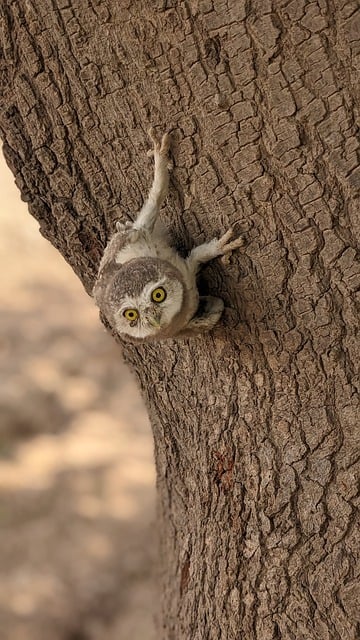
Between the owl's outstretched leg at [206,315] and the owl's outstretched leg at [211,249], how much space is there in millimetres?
103

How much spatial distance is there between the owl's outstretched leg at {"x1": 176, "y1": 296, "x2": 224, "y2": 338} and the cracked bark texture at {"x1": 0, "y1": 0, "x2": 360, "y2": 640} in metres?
0.04

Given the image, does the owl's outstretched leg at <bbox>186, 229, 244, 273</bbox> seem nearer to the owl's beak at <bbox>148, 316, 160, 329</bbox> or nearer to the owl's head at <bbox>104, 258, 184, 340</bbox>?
the owl's head at <bbox>104, 258, 184, 340</bbox>

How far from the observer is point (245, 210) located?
8.07 ft

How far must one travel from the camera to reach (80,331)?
28.7ft

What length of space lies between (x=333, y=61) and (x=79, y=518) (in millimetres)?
5127

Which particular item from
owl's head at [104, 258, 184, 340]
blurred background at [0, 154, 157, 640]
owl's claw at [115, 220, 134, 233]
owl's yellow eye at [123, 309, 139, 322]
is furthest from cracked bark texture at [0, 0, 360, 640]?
blurred background at [0, 154, 157, 640]

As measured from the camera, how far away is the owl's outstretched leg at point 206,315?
2.54 metres

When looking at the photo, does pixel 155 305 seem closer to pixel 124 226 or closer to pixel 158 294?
pixel 158 294

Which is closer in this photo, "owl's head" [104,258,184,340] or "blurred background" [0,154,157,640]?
"owl's head" [104,258,184,340]

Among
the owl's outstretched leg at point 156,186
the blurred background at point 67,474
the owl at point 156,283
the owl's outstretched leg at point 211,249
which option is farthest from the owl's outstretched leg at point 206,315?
the blurred background at point 67,474

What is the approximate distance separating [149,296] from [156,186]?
314mm

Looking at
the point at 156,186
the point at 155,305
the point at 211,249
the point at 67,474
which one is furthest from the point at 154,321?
the point at 67,474

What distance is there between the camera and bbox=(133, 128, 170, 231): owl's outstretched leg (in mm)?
2465

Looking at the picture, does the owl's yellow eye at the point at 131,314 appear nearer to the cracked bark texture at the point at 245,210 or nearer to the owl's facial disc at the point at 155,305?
the owl's facial disc at the point at 155,305
